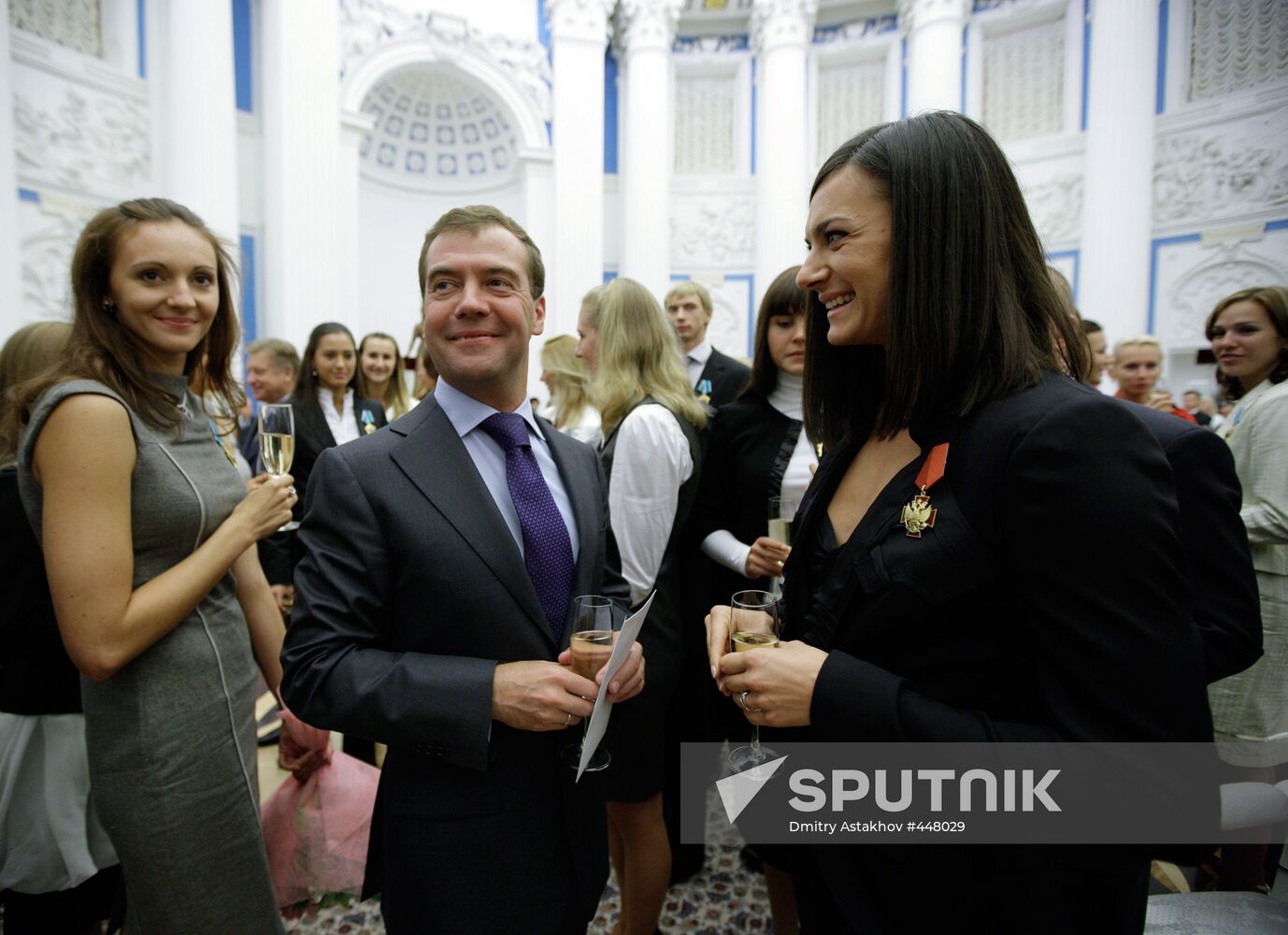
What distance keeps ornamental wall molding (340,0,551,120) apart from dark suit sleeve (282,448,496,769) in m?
11.0

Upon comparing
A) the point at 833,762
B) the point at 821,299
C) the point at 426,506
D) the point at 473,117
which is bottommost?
the point at 833,762

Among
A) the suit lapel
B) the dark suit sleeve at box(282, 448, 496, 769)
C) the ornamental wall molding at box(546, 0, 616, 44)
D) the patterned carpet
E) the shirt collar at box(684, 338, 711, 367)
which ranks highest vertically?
the ornamental wall molding at box(546, 0, 616, 44)

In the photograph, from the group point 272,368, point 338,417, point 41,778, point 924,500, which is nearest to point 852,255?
point 924,500

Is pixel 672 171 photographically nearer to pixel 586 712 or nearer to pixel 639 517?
pixel 639 517

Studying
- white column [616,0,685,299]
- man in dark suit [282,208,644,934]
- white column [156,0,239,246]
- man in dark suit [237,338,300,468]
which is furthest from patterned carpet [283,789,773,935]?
white column [616,0,685,299]

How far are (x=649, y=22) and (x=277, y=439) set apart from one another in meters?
13.0

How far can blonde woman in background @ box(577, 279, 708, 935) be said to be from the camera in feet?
6.69

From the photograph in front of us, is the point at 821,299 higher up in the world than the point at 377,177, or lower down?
lower down

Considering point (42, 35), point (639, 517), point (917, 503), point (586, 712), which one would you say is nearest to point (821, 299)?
point (917, 503)

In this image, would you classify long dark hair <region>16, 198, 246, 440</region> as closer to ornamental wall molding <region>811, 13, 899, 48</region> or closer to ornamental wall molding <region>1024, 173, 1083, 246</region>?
ornamental wall molding <region>1024, 173, 1083, 246</region>

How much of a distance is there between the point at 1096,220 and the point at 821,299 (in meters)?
11.8

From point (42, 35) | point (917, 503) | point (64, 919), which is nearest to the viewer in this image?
point (917, 503)

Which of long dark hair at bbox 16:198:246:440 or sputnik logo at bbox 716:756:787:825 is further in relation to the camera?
long dark hair at bbox 16:198:246:440

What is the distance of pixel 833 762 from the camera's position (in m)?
1.02
